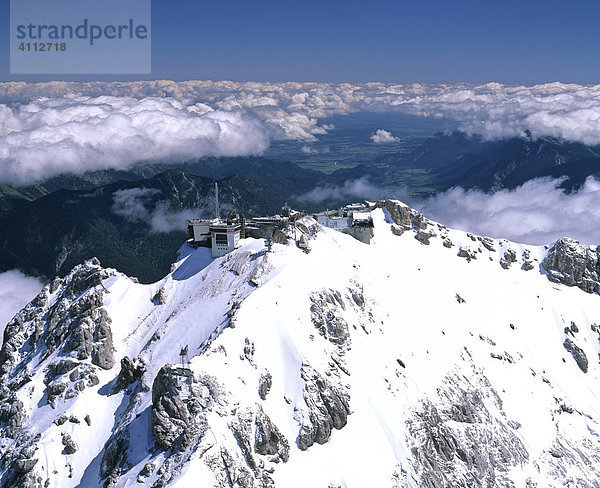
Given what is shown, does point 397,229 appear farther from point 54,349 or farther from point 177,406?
point 54,349

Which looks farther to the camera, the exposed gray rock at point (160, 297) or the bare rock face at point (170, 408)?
the exposed gray rock at point (160, 297)

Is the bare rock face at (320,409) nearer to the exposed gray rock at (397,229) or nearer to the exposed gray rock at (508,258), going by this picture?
the exposed gray rock at (397,229)

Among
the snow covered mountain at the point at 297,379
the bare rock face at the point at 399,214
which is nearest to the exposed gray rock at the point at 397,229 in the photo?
the bare rock face at the point at 399,214

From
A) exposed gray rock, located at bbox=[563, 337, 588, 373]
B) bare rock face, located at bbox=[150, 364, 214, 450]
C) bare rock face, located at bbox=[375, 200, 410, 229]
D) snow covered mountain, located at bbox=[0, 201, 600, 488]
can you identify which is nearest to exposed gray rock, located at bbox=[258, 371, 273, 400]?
snow covered mountain, located at bbox=[0, 201, 600, 488]

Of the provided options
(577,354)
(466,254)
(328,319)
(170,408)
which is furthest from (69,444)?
(577,354)

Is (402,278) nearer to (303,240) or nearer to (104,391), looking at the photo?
(303,240)

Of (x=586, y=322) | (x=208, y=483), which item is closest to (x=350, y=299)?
(x=208, y=483)
